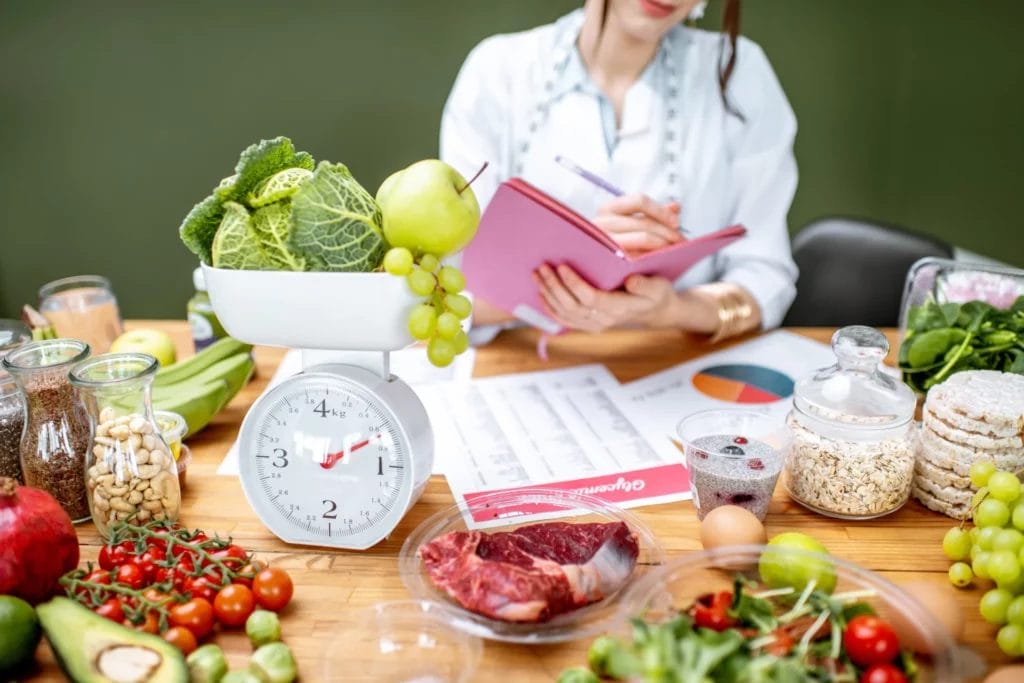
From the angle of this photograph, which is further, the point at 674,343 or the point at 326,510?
the point at 674,343

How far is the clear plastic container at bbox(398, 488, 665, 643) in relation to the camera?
775 millimetres

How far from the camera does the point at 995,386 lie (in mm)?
1003

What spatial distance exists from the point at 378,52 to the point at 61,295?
58.7 inches

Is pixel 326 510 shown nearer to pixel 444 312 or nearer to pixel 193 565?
pixel 193 565

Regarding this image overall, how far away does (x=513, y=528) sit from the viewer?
3.16 feet

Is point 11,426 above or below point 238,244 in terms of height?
below

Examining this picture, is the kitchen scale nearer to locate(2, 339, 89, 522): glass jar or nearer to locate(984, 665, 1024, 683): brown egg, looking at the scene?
locate(2, 339, 89, 522): glass jar

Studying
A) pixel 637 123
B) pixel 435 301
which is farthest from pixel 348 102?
pixel 435 301

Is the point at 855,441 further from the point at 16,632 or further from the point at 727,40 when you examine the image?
the point at 727,40

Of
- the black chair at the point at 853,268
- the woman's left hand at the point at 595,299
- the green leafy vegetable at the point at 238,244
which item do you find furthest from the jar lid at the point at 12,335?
the black chair at the point at 853,268

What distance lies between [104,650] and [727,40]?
5.60 ft

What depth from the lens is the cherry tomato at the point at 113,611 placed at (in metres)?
0.77

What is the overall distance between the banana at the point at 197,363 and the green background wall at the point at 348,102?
4.96 feet

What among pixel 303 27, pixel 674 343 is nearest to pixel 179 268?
pixel 303 27
